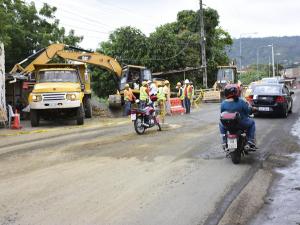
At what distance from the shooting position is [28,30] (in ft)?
108

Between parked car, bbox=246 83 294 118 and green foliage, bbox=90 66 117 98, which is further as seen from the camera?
green foliage, bbox=90 66 117 98

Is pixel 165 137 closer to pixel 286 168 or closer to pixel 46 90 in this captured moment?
pixel 286 168

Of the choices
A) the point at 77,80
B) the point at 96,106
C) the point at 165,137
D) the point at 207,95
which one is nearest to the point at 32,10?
the point at 96,106

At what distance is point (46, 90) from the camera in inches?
800

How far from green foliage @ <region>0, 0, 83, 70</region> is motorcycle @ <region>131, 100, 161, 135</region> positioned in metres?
16.3

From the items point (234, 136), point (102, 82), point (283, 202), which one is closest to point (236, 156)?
point (234, 136)

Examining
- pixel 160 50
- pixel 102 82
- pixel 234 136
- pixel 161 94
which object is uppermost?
pixel 160 50

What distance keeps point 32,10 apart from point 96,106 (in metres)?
8.55

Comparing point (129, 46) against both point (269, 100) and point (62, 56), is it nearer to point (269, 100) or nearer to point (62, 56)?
point (62, 56)

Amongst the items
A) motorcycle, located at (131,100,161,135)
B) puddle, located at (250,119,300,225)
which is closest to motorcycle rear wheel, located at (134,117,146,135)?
motorcycle, located at (131,100,161,135)

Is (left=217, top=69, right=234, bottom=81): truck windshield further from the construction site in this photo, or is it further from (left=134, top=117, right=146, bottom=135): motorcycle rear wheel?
(left=134, top=117, right=146, bottom=135): motorcycle rear wheel

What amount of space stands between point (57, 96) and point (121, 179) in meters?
11.9

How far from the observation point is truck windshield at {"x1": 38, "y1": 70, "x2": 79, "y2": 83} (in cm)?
2173

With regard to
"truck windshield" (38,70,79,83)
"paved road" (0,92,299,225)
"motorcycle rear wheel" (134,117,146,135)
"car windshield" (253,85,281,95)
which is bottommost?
"paved road" (0,92,299,225)
